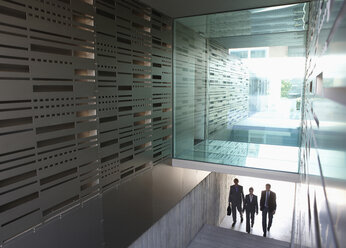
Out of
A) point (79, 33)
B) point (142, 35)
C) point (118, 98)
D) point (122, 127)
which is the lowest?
point (122, 127)

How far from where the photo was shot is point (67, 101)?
10.7ft

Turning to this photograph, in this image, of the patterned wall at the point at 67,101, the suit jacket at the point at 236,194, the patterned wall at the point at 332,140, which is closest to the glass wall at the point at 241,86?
the patterned wall at the point at 67,101

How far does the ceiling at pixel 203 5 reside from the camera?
4914 millimetres

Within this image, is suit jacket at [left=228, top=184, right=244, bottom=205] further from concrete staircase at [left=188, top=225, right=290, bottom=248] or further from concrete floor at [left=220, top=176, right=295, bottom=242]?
concrete floor at [left=220, top=176, right=295, bottom=242]

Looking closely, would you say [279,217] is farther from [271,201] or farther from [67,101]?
[67,101]

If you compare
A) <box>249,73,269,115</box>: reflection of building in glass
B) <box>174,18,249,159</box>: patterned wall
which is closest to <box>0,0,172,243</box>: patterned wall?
<box>174,18,249,159</box>: patterned wall

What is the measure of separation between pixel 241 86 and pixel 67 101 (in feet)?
12.2

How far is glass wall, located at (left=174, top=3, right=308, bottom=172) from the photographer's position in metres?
5.25

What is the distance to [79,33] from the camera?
11.2 ft

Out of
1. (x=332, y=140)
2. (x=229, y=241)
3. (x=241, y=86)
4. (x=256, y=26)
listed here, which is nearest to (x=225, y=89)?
(x=241, y=86)

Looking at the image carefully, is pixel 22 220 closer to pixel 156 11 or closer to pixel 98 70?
pixel 98 70

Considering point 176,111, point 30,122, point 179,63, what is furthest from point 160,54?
point 30,122

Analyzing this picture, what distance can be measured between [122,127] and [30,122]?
164cm

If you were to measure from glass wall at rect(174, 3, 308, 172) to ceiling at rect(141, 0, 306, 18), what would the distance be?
0.19 meters
